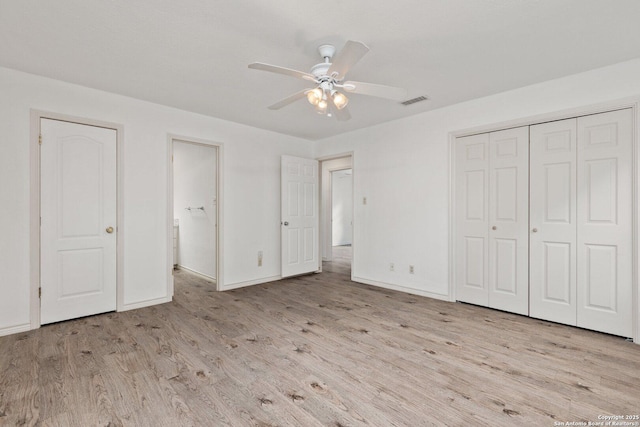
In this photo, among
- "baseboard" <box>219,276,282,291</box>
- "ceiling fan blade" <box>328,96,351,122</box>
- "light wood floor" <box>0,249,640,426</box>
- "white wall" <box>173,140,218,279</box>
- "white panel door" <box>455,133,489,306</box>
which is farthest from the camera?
"white wall" <box>173,140,218,279</box>

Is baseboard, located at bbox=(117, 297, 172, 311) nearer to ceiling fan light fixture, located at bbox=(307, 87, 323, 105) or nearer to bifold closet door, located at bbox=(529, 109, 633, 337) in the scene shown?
ceiling fan light fixture, located at bbox=(307, 87, 323, 105)

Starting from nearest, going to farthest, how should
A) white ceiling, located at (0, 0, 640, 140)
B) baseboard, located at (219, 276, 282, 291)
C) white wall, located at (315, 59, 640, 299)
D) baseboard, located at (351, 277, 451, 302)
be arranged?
white ceiling, located at (0, 0, 640, 140) < white wall, located at (315, 59, 640, 299) < baseboard, located at (351, 277, 451, 302) < baseboard, located at (219, 276, 282, 291)

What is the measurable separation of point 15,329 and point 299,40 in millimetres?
3702

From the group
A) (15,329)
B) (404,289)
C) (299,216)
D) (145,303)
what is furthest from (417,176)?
(15,329)

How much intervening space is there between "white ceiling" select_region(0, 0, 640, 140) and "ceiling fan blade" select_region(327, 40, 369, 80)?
1.06 feet

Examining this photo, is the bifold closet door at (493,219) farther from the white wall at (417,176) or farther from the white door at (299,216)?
the white door at (299,216)

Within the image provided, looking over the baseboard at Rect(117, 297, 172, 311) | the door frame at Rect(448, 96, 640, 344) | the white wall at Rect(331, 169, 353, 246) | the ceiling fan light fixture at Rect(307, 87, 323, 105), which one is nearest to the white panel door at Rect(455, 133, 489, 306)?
the door frame at Rect(448, 96, 640, 344)

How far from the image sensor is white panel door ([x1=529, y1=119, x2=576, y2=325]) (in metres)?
3.04

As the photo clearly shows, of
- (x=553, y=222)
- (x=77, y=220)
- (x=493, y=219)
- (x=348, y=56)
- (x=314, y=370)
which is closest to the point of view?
(x=348, y=56)

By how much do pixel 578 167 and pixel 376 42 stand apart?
7.73 ft

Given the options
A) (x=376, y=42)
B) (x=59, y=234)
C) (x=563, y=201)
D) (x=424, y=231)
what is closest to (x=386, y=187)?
(x=424, y=231)

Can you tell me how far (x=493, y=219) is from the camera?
3.58m

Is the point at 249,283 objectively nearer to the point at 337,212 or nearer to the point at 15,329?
the point at 15,329

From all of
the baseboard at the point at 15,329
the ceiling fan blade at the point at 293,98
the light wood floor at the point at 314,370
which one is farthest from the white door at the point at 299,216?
the baseboard at the point at 15,329
